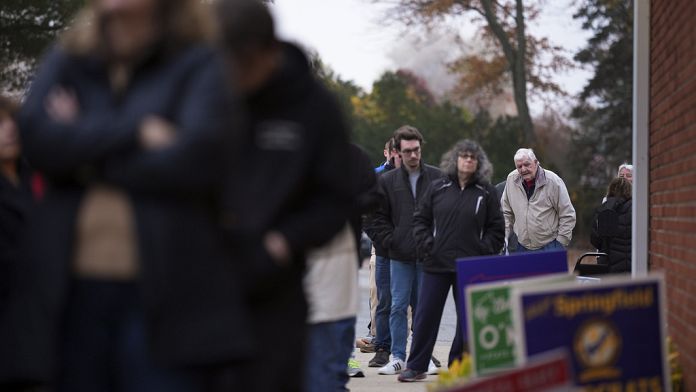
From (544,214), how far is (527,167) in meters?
0.46

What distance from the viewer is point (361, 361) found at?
41.0 ft

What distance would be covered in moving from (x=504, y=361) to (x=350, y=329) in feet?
5.93

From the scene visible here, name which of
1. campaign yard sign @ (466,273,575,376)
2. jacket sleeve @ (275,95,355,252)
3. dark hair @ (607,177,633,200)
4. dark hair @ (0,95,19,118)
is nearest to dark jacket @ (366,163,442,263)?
dark hair @ (607,177,633,200)

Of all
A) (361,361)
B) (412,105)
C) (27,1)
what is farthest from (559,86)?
(361,361)

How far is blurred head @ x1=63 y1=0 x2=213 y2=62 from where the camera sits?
356cm

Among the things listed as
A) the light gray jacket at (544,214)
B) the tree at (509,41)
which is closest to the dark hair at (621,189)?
the light gray jacket at (544,214)

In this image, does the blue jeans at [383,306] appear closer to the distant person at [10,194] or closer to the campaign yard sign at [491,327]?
the campaign yard sign at [491,327]

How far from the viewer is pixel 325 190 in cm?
435

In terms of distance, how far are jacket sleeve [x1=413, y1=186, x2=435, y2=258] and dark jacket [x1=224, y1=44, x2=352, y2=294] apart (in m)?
6.22

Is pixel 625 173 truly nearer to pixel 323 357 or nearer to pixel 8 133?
pixel 323 357

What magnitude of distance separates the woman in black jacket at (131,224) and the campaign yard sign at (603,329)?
1.81 m

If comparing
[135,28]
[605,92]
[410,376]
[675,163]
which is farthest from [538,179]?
[605,92]

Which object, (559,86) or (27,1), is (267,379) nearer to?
(27,1)

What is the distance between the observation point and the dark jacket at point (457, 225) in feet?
34.3
